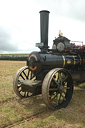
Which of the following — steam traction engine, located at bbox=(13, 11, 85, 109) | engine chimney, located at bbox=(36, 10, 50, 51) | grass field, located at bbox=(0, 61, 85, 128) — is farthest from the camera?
engine chimney, located at bbox=(36, 10, 50, 51)

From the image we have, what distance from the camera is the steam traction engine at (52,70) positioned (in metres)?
4.43

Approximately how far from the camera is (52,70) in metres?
4.32

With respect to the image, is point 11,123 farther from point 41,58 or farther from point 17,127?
point 41,58

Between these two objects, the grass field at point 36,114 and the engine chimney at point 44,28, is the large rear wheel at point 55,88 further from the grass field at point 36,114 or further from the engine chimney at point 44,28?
the engine chimney at point 44,28

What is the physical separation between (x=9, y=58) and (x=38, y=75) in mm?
48244

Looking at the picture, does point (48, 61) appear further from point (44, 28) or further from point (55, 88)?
point (44, 28)

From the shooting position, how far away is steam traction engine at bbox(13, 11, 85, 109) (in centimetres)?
443

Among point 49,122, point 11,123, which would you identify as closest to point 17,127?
point 11,123

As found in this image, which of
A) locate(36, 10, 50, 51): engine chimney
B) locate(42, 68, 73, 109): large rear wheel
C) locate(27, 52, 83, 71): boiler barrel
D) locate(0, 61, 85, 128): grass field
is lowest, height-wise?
locate(0, 61, 85, 128): grass field

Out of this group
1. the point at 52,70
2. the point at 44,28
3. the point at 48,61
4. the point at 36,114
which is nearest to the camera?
the point at 36,114

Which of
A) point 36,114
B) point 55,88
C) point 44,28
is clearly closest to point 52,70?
point 55,88

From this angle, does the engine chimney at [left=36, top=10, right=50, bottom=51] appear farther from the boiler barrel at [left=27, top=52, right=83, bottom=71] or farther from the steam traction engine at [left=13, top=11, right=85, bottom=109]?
the boiler barrel at [left=27, top=52, right=83, bottom=71]

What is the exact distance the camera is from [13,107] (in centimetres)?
466

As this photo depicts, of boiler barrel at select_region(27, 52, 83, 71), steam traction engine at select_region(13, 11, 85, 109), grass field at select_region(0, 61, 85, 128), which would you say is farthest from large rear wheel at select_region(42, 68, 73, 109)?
boiler barrel at select_region(27, 52, 83, 71)
